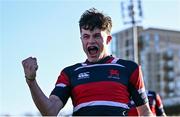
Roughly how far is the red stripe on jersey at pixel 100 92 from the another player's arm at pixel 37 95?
Result: 0.20 meters

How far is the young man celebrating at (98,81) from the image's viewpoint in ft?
14.0

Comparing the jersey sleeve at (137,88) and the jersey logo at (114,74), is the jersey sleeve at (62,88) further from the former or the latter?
the jersey sleeve at (137,88)

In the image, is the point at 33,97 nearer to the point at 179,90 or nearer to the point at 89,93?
the point at 89,93

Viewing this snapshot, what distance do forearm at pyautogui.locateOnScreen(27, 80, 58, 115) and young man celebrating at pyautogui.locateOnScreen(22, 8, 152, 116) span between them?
0.06 ft

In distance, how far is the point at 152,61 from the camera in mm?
113312

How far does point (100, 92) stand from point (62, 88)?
12.2 inches

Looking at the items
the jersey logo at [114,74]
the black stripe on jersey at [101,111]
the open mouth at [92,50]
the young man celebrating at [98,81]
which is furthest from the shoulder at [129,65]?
the black stripe on jersey at [101,111]

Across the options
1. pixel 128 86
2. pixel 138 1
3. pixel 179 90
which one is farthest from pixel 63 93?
pixel 179 90

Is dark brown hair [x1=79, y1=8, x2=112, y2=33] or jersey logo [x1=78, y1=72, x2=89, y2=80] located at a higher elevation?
dark brown hair [x1=79, y1=8, x2=112, y2=33]

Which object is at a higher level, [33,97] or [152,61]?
[33,97]

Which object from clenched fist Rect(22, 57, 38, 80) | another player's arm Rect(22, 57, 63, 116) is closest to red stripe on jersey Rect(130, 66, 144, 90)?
another player's arm Rect(22, 57, 63, 116)

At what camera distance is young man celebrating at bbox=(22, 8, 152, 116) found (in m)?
4.27

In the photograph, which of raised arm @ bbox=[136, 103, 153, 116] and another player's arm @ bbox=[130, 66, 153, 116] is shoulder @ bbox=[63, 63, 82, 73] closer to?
another player's arm @ bbox=[130, 66, 153, 116]

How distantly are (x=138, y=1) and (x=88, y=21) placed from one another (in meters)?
34.6
